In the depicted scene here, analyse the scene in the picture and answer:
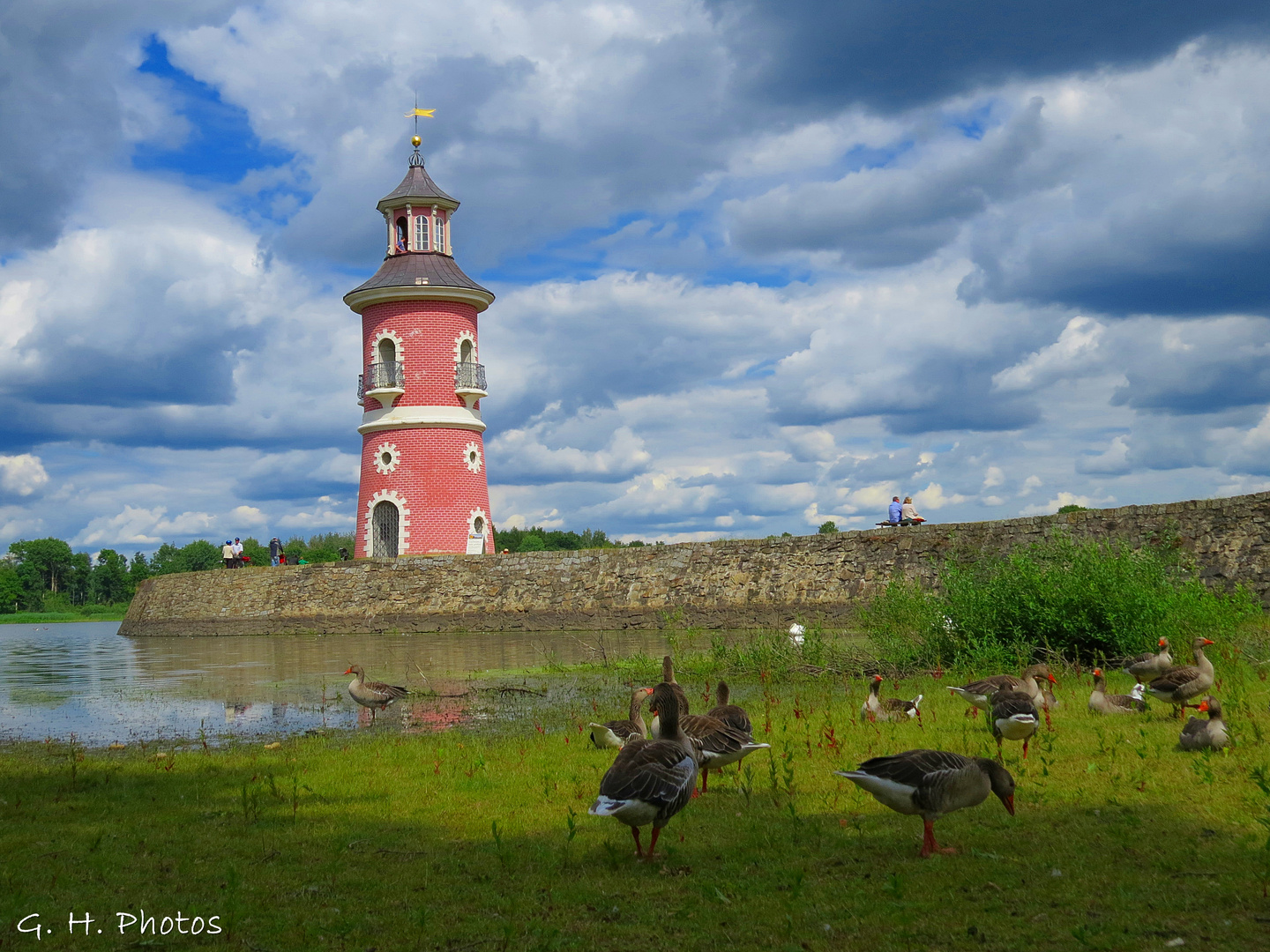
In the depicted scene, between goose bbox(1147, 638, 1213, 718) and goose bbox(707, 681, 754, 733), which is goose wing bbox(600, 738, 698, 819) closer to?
goose bbox(707, 681, 754, 733)

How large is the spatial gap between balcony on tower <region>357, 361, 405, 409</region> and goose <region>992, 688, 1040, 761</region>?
33.3m

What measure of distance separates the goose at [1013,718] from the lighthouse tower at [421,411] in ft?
106

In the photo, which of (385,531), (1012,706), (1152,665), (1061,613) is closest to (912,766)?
(1012,706)

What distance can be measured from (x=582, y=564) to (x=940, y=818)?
25.8 metres

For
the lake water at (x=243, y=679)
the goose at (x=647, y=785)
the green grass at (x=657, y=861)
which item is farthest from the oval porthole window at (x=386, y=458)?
the goose at (x=647, y=785)

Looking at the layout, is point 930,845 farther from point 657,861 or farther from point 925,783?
point 657,861

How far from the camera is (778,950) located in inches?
194

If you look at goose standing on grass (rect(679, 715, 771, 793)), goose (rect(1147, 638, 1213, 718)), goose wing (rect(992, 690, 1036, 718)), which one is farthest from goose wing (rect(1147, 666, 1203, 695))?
goose standing on grass (rect(679, 715, 771, 793))

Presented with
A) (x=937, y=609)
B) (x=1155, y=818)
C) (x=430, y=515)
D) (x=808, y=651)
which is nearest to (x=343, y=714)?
(x=808, y=651)

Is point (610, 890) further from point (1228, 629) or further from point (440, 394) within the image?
point (440, 394)

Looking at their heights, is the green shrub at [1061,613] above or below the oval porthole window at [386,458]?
below

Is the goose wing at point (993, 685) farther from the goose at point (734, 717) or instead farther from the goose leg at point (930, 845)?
the goose leg at point (930, 845)

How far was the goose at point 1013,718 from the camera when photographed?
8.41 m

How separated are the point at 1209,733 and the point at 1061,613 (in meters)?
6.33
